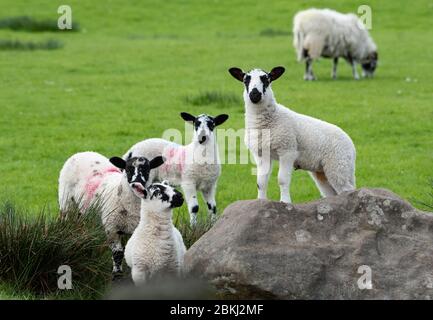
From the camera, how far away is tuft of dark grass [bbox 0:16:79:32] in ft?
113

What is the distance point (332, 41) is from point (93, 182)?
16039mm

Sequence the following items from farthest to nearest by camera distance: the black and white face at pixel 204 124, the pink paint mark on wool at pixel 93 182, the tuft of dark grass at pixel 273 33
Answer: the tuft of dark grass at pixel 273 33, the black and white face at pixel 204 124, the pink paint mark on wool at pixel 93 182

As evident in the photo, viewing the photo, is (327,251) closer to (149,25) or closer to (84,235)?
(84,235)

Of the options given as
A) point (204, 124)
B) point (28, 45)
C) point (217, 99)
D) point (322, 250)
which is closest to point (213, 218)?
point (204, 124)

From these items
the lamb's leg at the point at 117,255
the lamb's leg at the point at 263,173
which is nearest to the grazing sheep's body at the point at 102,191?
the lamb's leg at the point at 117,255

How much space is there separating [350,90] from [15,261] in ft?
50.6

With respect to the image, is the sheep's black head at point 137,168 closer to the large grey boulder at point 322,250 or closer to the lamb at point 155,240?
the lamb at point 155,240

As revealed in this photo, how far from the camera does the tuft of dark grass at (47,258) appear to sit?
849 cm

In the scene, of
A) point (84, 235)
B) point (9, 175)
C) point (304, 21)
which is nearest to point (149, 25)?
point (304, 21)

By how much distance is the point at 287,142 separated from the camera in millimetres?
9422

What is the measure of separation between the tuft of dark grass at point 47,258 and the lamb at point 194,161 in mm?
1839

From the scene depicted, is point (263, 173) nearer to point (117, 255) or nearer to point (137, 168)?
point (137, 168)

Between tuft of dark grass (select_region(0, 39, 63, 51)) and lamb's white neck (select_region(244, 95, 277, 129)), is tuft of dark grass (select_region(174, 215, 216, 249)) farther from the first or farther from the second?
tuft of dark grass (select_region(0, 39, 63, 51))
